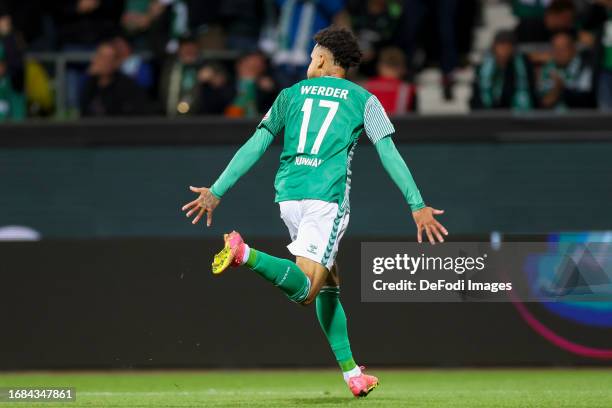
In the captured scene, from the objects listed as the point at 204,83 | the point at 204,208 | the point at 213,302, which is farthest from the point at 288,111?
the point at 204,83

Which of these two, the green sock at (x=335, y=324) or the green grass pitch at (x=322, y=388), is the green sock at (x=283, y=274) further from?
the green grass pitch at (x=322, y=388)

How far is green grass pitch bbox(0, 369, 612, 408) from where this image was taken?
806 cm

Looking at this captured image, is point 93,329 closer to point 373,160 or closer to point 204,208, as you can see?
point 373,160

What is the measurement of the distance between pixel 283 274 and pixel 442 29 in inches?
296

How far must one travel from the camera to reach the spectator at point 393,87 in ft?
43.6

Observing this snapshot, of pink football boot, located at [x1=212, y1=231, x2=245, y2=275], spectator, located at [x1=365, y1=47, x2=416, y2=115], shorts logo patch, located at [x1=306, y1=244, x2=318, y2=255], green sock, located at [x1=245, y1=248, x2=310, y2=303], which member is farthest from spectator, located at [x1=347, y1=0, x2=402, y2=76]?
pink football boot, located at [x1=212, y1=231, x2=245, y2=275]

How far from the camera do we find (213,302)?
465 inches

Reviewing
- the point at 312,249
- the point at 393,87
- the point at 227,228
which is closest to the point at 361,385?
the point at 312,249

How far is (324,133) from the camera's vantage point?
7750 mm

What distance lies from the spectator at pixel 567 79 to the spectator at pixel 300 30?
8.45ft

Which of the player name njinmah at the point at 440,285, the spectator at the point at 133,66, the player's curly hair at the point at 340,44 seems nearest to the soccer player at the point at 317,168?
the player's curly hair at the point at 340,44

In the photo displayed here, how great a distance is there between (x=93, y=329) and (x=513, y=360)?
3859 mm

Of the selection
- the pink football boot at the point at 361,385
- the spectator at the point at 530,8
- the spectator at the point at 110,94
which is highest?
the spectator at the point at 530,8

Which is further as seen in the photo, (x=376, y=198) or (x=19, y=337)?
(x=376, y=198)
